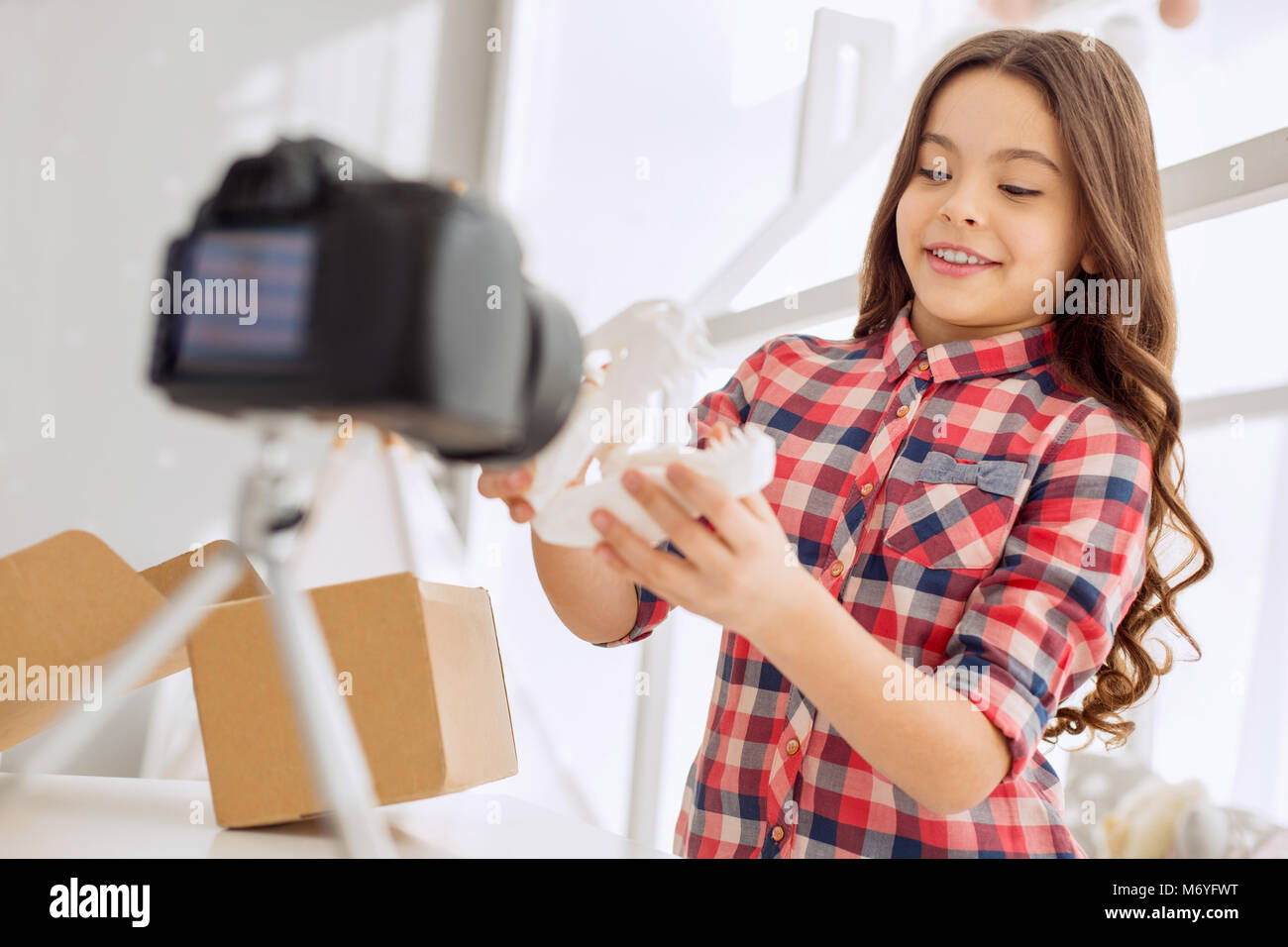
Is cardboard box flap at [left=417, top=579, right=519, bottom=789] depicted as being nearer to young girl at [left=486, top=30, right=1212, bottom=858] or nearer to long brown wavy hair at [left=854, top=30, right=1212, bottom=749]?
young girl at [left=486, top=30, right=1212, bottom=858]

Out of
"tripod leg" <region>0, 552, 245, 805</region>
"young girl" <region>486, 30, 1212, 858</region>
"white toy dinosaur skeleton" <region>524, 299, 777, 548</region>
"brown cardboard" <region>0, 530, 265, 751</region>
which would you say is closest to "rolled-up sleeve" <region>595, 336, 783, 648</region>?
"young girl" <region>486, 30, 1212, 858</region>

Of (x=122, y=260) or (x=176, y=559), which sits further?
(x=122, y=260)

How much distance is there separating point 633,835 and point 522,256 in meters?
1.89

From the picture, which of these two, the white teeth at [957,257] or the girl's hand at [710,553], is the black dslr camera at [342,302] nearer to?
the girl's hand at [710,553]

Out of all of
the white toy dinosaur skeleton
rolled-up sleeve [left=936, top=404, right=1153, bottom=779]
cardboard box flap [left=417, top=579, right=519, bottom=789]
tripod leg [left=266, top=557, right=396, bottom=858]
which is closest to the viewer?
tripod leg [left=266, top=557, right=396, bottom=858]

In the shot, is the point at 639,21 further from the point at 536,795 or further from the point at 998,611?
the point at 998,611

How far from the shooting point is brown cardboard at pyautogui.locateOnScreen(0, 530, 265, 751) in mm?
832

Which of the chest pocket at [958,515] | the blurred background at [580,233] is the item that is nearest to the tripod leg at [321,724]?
the chest pocket at [958,515]

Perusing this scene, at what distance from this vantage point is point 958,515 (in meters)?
0.83

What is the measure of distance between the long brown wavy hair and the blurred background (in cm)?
32

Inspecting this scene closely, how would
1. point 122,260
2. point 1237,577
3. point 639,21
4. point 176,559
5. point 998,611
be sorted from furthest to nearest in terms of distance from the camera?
point 639,21 < point 122,260 < point 1237,577 < point 176,559 < point 998,611

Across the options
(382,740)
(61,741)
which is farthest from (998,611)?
(61,741)

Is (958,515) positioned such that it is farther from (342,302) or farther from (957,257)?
(342,302)

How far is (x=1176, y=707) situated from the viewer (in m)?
1.36
